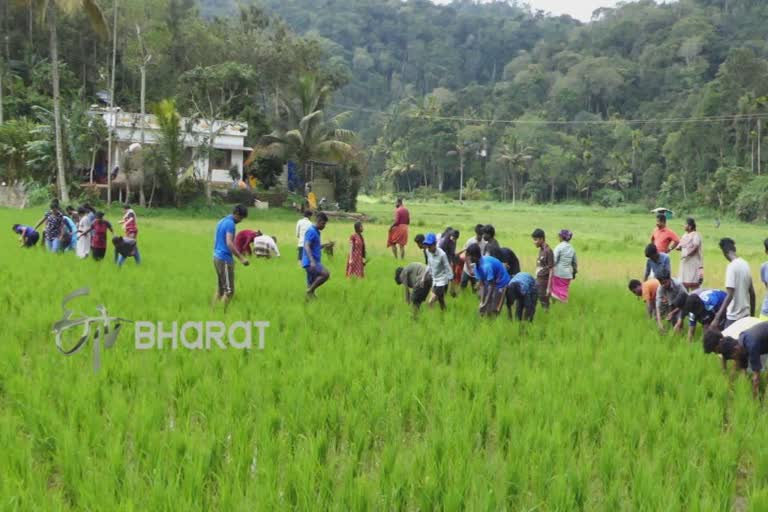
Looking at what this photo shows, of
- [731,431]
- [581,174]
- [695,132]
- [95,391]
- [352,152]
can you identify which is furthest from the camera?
[581,174]

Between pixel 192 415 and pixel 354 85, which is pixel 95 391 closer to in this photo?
pixel 192 415

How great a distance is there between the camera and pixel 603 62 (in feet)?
279

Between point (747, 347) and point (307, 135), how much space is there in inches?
1047

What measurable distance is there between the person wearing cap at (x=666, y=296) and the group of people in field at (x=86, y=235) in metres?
8.13

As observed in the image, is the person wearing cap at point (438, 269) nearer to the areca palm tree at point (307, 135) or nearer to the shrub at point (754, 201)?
the areca palm tree at point (307, 135)

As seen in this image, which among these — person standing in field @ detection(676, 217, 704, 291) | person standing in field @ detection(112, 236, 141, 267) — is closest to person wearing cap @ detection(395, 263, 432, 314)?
person standing in field @ detection(676, 217, 704, 291)

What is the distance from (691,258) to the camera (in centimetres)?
832

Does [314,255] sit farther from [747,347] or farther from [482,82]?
[482,82]

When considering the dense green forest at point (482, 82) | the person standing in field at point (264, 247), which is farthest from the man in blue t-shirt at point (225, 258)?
the dense green forest at point (482, 82)

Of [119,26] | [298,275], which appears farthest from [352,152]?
[298,275]

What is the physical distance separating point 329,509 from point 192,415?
160 cm

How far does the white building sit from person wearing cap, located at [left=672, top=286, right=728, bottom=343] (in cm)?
2363

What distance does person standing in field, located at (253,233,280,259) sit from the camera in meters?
13.5

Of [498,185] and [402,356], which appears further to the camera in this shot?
[498,185]
